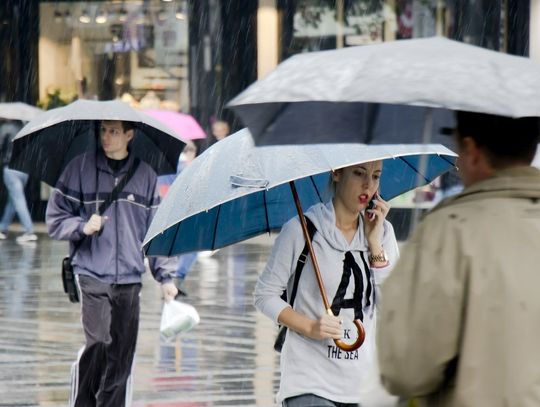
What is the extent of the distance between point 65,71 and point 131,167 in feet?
53.1

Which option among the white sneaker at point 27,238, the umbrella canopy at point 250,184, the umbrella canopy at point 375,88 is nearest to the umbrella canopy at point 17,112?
the white sneaker at point 27,238

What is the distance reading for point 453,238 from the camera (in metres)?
2.93

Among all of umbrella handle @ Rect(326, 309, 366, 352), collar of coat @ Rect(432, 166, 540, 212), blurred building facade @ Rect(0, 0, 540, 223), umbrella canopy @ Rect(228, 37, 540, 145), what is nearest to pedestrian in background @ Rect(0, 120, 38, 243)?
blurred building facade @ Rect(0, 0, 540, 223)

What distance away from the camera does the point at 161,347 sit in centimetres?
1058

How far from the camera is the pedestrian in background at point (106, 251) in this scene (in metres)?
7.24

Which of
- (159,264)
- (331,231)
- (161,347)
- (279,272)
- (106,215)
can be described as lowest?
(161,347)

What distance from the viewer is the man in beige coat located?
2.87 m

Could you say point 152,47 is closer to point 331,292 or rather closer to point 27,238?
point 27,238

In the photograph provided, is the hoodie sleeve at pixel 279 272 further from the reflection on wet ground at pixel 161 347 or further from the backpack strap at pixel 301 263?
the reflection on wet ground at pixel 161 347

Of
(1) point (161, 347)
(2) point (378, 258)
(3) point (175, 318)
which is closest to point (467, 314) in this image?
(2) point (378, 258)

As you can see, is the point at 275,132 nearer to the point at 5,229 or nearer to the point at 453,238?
the point at 453,238

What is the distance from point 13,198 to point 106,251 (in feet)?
44.0

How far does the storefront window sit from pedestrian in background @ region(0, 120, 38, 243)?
1865 mm

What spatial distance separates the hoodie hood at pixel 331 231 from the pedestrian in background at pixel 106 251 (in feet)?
7.40
